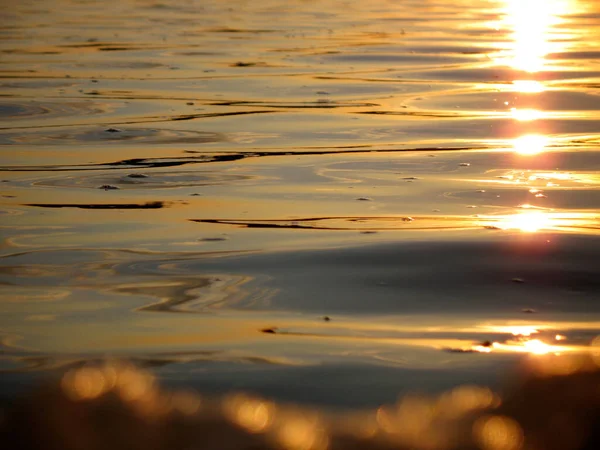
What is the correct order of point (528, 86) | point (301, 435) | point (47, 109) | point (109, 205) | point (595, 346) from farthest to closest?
point (528, 86) → point (47, 109) → point (109, 205) → point (595, 346) → point (301, 435)

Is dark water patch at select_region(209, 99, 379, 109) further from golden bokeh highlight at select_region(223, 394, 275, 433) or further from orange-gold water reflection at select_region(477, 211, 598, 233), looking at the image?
golden bokeh highlight at select_region(223, 394, 275, 433)

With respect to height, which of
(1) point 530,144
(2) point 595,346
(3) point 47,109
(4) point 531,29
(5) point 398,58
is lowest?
(2) point 595,346

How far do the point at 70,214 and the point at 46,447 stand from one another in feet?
10.5

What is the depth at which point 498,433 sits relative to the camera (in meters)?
0.87

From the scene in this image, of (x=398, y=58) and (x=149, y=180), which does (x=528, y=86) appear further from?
(x=149, y=180)

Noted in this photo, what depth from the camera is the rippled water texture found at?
2.49 m

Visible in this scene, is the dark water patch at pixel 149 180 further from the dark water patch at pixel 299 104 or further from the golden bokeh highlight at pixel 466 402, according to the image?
the golden bokeh highlight at pixel 466 402

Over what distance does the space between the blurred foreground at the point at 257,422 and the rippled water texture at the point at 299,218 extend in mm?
1230

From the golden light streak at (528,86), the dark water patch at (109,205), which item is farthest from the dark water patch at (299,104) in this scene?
the dark water patch at (109,205)

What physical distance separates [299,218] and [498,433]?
3.04 metres

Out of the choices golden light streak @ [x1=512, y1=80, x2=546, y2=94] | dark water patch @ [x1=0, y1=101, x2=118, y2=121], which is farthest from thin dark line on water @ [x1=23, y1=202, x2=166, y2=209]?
golden light streak @ [x1=512, y1=80, x2=546, y2=94]

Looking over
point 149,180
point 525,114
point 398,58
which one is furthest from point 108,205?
point 398,58

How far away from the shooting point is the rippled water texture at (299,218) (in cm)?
249

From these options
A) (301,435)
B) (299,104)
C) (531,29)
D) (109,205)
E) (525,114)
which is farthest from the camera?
(531,29)
